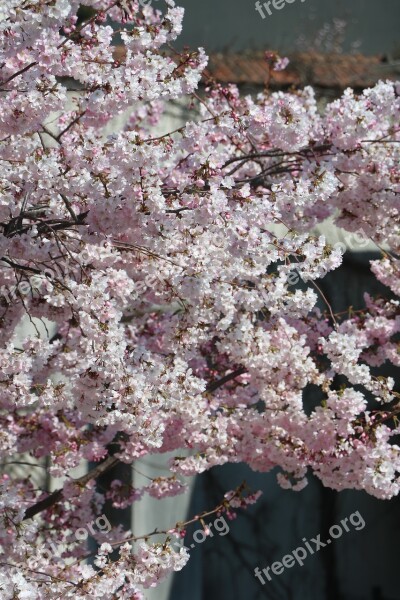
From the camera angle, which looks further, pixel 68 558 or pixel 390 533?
pixel 390 533

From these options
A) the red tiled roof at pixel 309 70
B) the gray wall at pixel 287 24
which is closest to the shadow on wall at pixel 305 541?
the red tiled roof at pixel 309 70

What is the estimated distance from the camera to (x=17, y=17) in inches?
124

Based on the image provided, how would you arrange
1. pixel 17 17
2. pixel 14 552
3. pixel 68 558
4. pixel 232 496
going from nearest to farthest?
1. pixel 17 17
2. pixel 14 552
3. pixel 232 496
4. pixel 68 558

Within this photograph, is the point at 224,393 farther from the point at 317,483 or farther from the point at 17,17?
the point at 317,483

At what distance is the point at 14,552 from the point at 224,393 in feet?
4.06

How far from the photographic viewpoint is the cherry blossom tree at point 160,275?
358 cm

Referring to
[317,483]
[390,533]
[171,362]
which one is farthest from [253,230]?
[390,533]

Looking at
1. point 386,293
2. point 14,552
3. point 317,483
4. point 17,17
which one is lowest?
point 14,552

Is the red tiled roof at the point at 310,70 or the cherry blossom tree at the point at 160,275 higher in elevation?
the red tiled roof at the point at 310,70

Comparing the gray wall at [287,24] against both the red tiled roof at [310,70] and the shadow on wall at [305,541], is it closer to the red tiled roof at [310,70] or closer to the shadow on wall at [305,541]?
the red tiled roof at [310,70]

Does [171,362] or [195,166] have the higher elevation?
[195,166]

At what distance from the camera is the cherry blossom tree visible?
3584mm

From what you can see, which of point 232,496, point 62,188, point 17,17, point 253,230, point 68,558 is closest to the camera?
point 17,17

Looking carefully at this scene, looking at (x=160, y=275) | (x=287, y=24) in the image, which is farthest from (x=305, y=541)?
(x=160, y=275)
